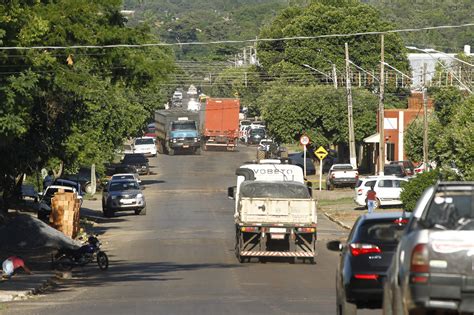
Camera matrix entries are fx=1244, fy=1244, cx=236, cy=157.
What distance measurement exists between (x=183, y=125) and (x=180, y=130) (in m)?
0.52

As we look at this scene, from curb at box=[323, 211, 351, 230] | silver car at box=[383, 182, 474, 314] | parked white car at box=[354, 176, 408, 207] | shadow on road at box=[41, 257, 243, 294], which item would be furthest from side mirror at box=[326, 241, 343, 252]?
parked white car at box=[354, 176, 408, 207]

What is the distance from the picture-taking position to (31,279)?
2736 cm

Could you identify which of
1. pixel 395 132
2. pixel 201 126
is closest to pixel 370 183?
pixel 395 132

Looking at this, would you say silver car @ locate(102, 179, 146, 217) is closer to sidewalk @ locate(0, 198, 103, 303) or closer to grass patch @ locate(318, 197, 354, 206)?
grass patch @ locate(318, 197, 354, 206)

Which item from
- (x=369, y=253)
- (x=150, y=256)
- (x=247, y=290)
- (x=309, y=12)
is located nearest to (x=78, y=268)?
(x=150, y=256)

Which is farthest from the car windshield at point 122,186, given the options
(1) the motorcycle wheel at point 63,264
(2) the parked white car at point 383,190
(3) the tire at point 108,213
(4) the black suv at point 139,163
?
(4) the black suv at point 139,163

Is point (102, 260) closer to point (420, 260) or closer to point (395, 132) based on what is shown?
point (420, 260)

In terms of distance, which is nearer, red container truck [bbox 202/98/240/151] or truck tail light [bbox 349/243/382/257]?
truck tail light [bbox 349/243/382/257]

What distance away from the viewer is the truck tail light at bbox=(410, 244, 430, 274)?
11.0 meters

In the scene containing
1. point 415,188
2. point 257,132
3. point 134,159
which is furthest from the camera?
point 257,132

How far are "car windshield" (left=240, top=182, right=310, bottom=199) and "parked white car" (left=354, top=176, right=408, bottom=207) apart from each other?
2069cm

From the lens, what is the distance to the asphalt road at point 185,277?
21.2m

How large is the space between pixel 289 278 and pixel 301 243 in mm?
4429

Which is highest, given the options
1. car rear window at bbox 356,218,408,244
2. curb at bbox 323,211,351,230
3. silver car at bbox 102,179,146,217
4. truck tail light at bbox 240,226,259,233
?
car rear window at bbox 356,218,408,244
